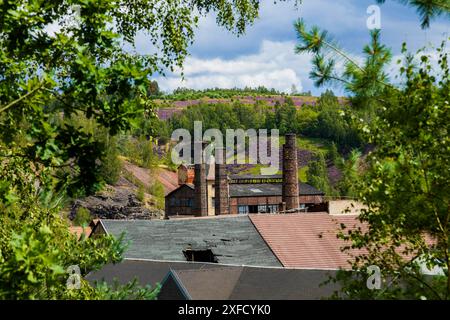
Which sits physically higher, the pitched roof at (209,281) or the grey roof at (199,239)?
the grey roof at (199,239)

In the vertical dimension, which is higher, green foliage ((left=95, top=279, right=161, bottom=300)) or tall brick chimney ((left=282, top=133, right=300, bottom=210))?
tall brick chimney ((left=282, top=133, right=300, bottom=210))

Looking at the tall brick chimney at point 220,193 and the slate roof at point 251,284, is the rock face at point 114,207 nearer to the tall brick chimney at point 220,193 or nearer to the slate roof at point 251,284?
the tall brick chimney at point 220,193

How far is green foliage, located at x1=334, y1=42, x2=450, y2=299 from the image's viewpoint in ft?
24.5

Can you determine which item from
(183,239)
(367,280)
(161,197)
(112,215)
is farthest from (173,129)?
(367,280)

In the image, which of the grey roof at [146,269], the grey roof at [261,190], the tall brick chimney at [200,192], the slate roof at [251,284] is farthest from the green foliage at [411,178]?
the grey roof at [261,190]

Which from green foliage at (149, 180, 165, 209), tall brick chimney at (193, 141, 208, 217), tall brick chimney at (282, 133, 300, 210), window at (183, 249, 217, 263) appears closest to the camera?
window at (183, 249, 217, 263)

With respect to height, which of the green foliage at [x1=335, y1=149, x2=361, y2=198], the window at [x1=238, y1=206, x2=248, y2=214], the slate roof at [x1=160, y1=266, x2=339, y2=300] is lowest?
the slate roof at [x1=160, y1=266, x2=339, y2=300]

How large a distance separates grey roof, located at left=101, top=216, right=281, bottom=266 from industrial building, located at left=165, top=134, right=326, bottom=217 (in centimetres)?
2225

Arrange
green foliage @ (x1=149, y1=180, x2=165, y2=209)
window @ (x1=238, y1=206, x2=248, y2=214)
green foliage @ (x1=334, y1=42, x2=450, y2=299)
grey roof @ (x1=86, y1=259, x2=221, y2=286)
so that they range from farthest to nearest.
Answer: green foliage @ (x1=149, y1=180, x2=165, y2=209), window @ (x1=238, y1=206, x2=248, y2=214), grey roof @ (x1=86, y1=259, x2=221, y2=286), green foliage @ (x1=334, y1=42, x2=450, y2=299)

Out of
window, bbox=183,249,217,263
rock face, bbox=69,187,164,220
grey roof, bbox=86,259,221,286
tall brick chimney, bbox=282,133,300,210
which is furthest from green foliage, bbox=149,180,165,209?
grey roof, bbox=86,259,221,286

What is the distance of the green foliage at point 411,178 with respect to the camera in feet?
24.5

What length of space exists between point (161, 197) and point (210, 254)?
292 feet

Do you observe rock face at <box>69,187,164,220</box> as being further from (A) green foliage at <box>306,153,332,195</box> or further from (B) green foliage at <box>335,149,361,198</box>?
(B) green foliage at <box>335,149,361,198</box>

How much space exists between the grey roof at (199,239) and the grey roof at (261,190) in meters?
36.7
